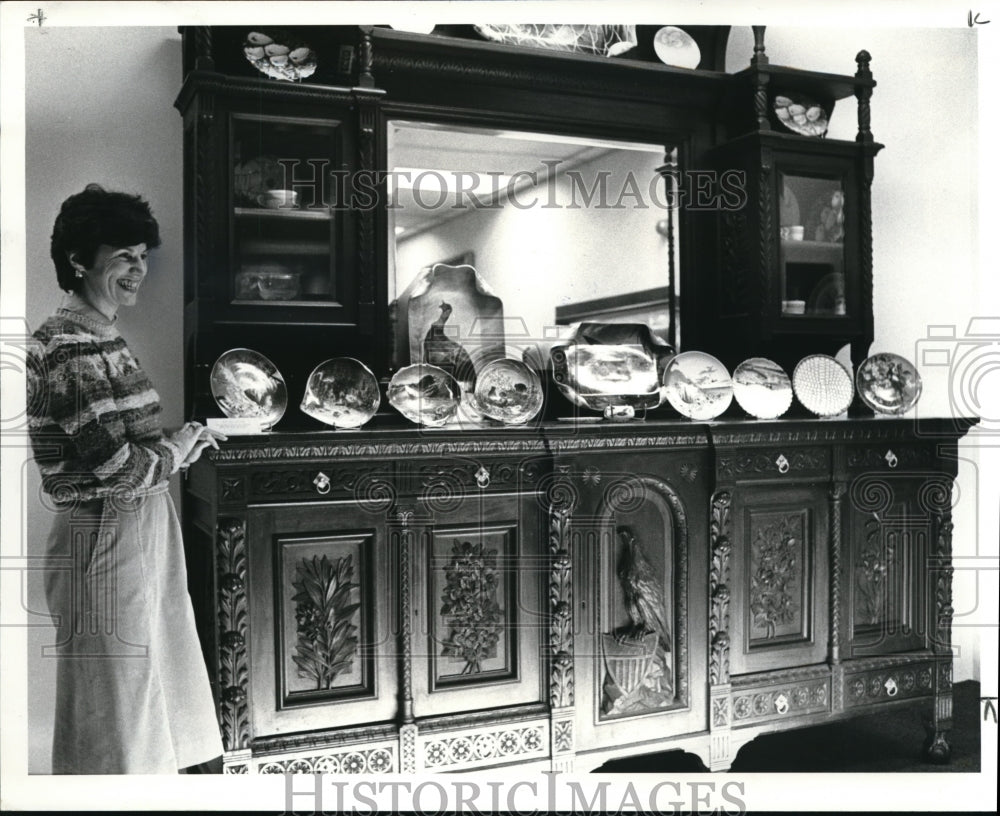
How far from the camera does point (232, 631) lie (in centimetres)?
235

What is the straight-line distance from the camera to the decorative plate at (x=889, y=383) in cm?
319

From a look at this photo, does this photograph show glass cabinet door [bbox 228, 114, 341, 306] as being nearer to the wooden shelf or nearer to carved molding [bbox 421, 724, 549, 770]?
the wooden shelf

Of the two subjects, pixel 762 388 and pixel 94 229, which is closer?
pixel 94 229

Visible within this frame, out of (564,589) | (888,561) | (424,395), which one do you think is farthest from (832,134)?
(564,589)

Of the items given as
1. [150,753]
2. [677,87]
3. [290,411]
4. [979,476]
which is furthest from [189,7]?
[979,476]

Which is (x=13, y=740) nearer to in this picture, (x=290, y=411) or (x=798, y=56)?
(x=290, y=411)

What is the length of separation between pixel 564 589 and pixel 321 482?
2.58 feet

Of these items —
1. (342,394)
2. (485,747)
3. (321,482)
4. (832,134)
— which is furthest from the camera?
(832,134)

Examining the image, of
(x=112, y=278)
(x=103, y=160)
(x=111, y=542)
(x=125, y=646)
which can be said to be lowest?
(x=125, y=646)

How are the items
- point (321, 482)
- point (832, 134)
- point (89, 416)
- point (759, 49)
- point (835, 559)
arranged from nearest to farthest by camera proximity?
1. point (89, 416)
2. point (321, 482)
3. point (835, 559)
4. point (759, 49)
5. point (832, 134)

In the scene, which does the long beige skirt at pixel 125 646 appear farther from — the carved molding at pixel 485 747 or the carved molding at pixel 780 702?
the carved molding at pixel 780 702

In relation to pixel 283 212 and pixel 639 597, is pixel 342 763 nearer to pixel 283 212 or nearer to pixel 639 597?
pixel 639 597

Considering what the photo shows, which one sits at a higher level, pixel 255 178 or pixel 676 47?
pixel 676 47

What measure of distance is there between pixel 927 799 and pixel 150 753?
2.25 metres
